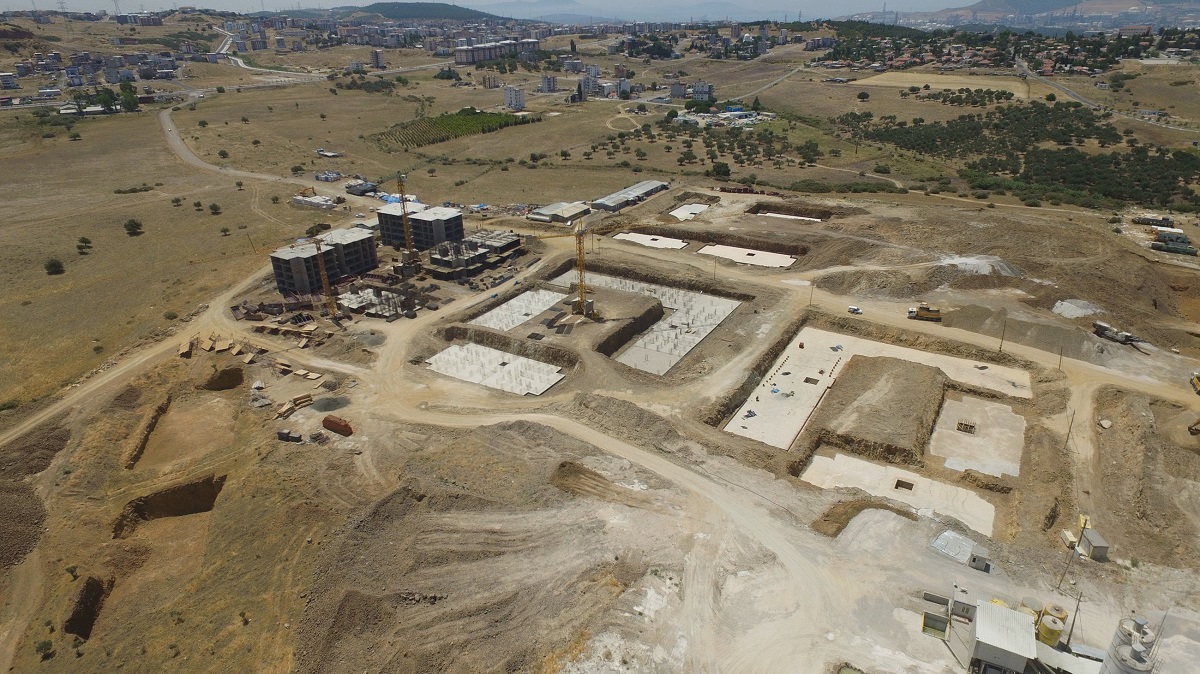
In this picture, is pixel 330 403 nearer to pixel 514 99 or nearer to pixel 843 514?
pixel 843 514

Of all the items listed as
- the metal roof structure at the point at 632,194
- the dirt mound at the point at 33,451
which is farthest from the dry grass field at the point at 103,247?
the metal roof structure at the point at 632,194

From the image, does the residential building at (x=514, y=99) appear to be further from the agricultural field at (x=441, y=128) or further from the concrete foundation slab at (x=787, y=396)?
the concrete foundation slab at (x=787, y=396)

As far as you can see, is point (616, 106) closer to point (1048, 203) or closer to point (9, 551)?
point (1048, 203)

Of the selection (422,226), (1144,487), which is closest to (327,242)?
(422,226)

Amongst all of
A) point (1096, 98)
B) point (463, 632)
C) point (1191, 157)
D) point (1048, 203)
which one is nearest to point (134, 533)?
point (463, 632)

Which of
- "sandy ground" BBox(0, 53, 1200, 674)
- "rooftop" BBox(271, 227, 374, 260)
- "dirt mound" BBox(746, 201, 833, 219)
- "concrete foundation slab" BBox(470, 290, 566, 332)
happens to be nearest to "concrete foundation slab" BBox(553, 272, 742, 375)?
"sandy ground" BBox(0, 53, 1200, 674)

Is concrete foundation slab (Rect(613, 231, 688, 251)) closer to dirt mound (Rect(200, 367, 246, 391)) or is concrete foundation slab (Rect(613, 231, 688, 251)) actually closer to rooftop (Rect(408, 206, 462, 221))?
rooftop (Rect(408, 206, 462, 221))
